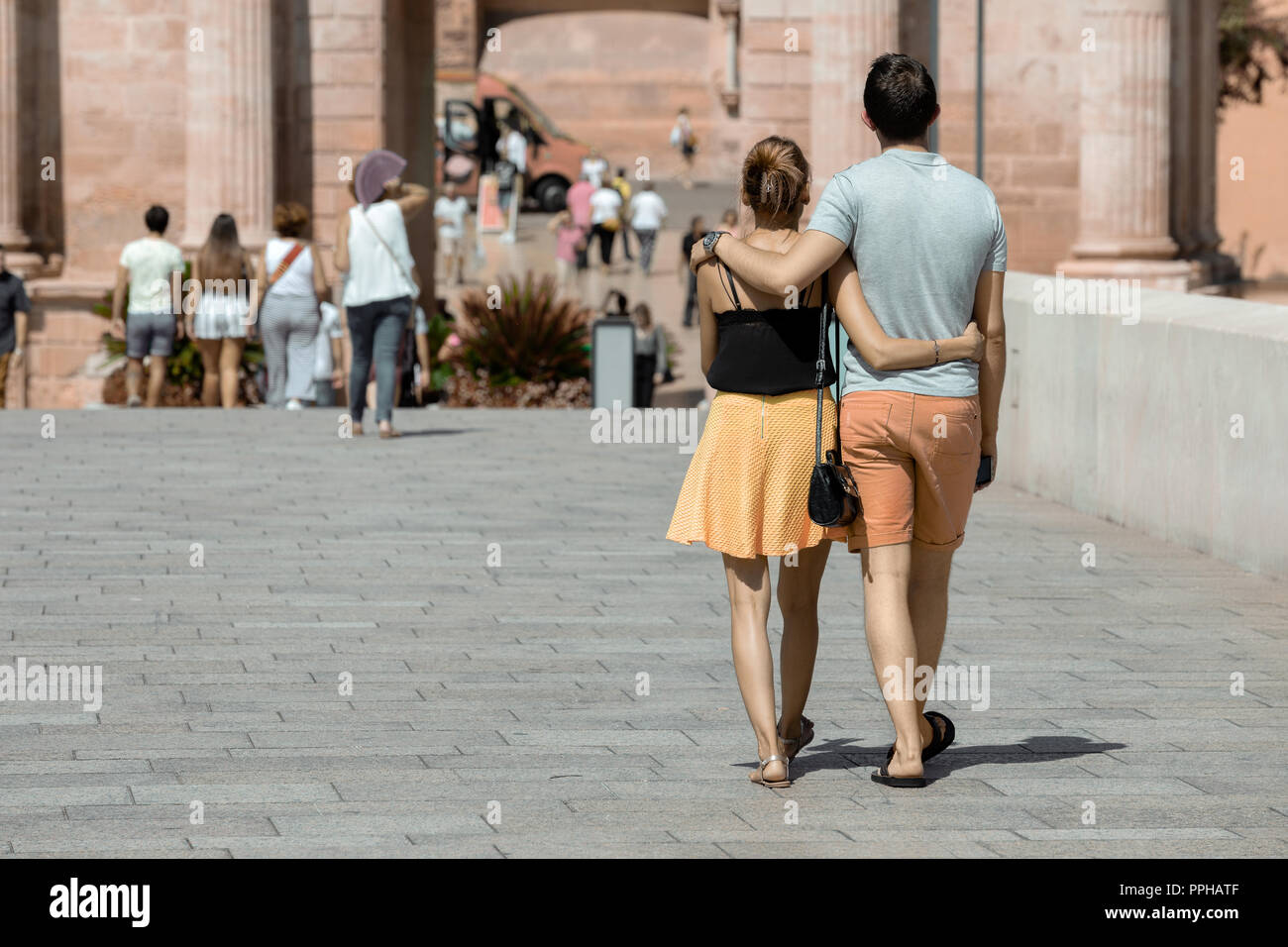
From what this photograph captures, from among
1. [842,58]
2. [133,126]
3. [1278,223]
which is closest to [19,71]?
[133,126]

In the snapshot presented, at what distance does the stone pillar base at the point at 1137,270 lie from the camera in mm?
23031

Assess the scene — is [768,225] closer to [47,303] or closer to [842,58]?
[842,58]

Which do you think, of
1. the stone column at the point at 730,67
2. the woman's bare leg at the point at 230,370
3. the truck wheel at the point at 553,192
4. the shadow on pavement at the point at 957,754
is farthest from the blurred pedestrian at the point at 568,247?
the shadow on pavement at the point at 957,754

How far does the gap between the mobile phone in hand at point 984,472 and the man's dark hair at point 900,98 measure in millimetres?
937

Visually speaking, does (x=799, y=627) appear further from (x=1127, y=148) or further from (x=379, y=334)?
(x=1127, y=148)

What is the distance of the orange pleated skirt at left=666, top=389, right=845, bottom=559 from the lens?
248 inches

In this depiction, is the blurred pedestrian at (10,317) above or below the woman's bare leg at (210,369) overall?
above

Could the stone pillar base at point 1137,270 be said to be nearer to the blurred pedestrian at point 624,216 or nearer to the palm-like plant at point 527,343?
the palm-like plant at point 527,343

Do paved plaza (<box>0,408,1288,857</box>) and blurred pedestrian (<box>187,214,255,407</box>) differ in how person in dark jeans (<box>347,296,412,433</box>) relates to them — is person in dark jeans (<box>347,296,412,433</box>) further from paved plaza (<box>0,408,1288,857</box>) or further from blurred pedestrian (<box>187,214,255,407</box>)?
blurred pedestrian (<box>187,214,255,407</box>)

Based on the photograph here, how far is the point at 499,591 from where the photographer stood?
973 centimetres

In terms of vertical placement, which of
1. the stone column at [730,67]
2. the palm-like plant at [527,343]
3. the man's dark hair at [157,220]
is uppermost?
the stone column at [730,67]

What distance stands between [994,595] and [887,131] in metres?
3.78

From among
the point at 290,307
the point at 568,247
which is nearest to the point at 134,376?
the point at 290,307

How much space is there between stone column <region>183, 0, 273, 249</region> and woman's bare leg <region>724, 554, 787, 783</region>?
17010 millimetres
